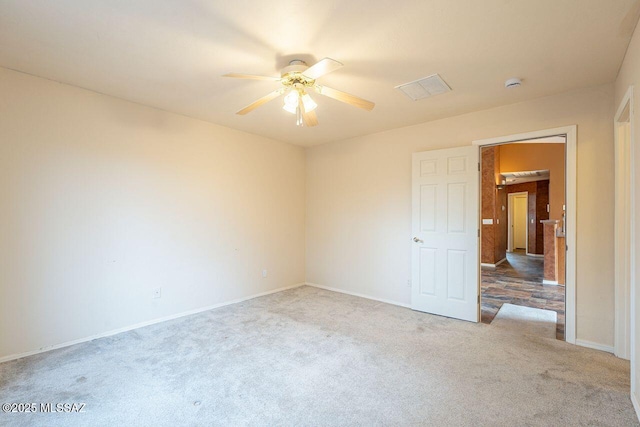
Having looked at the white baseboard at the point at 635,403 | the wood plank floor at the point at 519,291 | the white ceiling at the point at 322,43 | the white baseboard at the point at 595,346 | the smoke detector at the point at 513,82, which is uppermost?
the white ceiling at the point at 322,43

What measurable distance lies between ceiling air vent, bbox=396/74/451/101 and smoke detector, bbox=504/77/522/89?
0.49 meters

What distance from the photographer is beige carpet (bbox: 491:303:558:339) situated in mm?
3268

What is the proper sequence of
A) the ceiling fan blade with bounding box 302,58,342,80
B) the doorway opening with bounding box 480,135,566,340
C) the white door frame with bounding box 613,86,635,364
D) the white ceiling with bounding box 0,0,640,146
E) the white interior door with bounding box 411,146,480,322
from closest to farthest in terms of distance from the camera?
1. the white ceiling with bounding box 0,0,640,146
2. the ceiling fan blade with bounding box 302,58,342,80
3. the white door frame with bounding box 613,86,635,364
4. the white interior door with bounding box 411,146,480,322
5. the doorway opening with bounding box 480,135,566,340

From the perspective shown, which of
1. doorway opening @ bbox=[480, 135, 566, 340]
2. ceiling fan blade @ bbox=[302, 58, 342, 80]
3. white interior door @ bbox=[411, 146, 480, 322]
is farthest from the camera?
doorway opening @ bbox=[480, 135, 566, 340]

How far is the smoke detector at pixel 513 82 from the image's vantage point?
8.79ft

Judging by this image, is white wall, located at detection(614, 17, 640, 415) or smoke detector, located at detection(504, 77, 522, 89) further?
smoke detector, located at detection(504, 77, 522, 89)

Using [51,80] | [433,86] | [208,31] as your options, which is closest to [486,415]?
[433,86]

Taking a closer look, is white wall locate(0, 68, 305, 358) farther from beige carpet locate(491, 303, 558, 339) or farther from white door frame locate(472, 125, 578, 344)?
white door frame locate(472, 125, 578, 344)

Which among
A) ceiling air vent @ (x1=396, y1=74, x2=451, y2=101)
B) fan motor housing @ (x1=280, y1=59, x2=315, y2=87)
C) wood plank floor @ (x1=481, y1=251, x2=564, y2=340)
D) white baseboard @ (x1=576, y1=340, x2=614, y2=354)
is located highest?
ceiling air vent @ (x1=396, y1=74, x2=451, y2=101)

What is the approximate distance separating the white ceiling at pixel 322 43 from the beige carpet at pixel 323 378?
2503 millimetres

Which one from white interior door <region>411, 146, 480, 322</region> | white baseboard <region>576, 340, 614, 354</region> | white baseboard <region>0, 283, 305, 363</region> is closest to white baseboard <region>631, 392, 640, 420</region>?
white baseboard <region>576, 340, 614, 354</region>

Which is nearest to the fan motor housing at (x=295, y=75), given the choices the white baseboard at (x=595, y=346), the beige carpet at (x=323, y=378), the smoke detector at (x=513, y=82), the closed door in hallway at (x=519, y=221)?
the smoke detector at (x=513, y=82)

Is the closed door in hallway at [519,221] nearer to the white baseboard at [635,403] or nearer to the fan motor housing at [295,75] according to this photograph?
the white baseboard at [635,403]

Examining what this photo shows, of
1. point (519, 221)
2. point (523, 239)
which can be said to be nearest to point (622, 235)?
point (523, 239)
